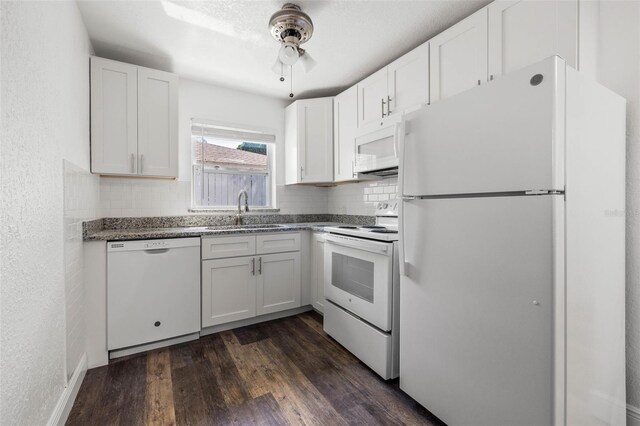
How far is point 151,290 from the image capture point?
224 centimetres

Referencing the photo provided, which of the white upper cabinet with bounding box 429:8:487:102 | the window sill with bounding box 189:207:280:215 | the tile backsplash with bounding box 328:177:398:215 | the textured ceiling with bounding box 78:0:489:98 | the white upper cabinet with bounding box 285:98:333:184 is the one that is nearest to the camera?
the white upper cabinet with bounding box 429:8:487:102

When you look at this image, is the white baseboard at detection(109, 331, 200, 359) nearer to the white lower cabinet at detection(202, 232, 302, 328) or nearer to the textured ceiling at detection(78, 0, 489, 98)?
the white lower cabinet at detection(202, 232, 302, 328)

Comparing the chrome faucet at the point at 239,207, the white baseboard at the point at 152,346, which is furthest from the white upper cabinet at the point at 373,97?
the white baseboard at the point at 152,346

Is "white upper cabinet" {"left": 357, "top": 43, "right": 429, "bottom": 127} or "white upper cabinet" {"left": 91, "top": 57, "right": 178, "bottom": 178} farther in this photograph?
"white upper cabinet" {"left": 91, "top": 57, "right": 178, "bottom": 178}

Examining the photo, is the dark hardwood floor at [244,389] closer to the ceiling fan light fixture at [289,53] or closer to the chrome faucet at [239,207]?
the chrome faucet at [239,207]

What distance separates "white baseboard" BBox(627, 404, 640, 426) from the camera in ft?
4.60

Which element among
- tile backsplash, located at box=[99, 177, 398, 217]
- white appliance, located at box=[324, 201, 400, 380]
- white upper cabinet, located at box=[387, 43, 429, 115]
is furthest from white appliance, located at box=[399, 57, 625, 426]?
tile backsplash, located at box=[99, 177, 398, 217]

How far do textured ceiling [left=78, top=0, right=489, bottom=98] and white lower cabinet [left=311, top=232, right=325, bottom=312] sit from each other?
1.65 m

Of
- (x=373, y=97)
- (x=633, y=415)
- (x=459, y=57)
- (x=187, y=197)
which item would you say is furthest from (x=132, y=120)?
(x=633, y=415)

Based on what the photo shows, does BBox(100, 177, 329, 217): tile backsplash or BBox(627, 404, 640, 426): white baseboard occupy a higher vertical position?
BBox(100, 177, 329, 217): tile backsplash

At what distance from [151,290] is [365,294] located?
1.66 metres

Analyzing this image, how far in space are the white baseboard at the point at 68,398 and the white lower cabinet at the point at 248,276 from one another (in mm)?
836

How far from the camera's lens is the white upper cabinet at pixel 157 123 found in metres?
2.43

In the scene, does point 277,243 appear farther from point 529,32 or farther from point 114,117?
point 529,32
